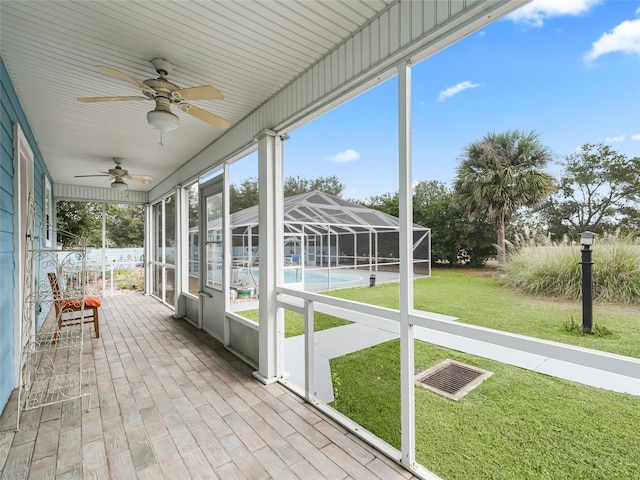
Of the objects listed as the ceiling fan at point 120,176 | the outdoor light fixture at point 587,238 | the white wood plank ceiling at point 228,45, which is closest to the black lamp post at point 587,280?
the outdoor light fixture at point 587,238

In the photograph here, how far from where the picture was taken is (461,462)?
5.70ft

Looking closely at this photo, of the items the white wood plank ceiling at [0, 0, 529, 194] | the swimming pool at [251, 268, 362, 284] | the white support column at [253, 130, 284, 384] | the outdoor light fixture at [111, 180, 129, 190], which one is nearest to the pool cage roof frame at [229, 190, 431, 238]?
the white support column at [253, 130, 284, 384]

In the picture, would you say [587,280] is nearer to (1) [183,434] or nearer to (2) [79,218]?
(1) [183,434]

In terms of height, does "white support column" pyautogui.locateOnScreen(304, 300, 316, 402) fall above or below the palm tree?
below

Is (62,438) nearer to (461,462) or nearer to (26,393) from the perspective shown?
(26,393)

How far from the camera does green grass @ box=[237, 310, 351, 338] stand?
2547mm

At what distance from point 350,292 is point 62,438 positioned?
2.24m

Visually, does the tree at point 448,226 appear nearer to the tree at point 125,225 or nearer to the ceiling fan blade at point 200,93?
the ceiling fan blade at point 200,93

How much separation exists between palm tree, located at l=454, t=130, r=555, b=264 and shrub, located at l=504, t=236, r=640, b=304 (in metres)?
0.11

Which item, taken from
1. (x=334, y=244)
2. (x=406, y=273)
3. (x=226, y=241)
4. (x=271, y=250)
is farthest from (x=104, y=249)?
(x=406, y=273)

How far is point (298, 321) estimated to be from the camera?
9.60 ft

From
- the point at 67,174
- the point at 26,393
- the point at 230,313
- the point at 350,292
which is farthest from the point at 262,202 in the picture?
the point at 67,174

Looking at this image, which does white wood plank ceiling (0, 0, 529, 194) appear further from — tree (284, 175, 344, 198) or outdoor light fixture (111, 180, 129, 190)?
outdoor light fixture (111, 180, 129, 190)

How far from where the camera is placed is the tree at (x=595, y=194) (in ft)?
3.99
